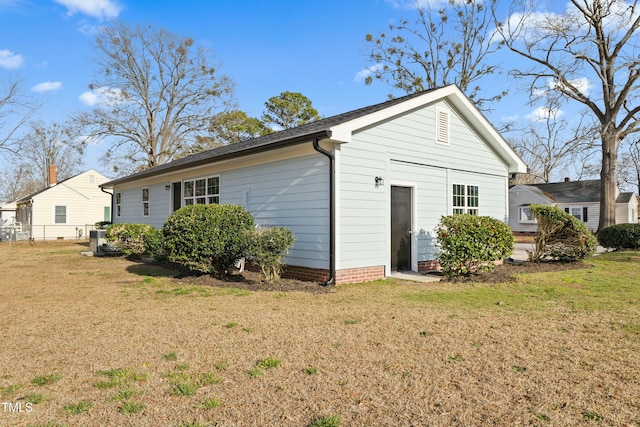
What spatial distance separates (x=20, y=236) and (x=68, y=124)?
8.41 metres

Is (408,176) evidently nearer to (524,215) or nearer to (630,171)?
(524,215)

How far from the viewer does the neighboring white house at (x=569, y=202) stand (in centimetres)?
3300

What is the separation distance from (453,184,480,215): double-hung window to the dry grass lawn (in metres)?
4.19

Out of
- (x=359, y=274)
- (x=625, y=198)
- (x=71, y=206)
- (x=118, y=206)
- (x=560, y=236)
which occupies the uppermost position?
(x=625, y=198)

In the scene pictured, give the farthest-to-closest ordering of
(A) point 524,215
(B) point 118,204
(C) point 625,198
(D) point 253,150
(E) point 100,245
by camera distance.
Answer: (C) point 625,198 < (A) point 524,215 < (B) point 118,204 < (E) point 100,245 < (D) point 253,150

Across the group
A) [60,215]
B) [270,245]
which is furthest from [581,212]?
[60,215]

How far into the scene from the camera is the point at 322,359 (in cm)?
390

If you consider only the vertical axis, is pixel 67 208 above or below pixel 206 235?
above

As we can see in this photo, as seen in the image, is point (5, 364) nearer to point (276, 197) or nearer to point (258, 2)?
point (276, 197)

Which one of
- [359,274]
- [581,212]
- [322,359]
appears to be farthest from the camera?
[581,212]

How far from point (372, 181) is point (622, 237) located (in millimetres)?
12163

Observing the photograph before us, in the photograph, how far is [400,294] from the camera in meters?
7.26

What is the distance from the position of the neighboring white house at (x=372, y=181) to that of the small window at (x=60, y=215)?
21.4 m

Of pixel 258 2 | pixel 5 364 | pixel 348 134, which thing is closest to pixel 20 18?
pixel 258 2
